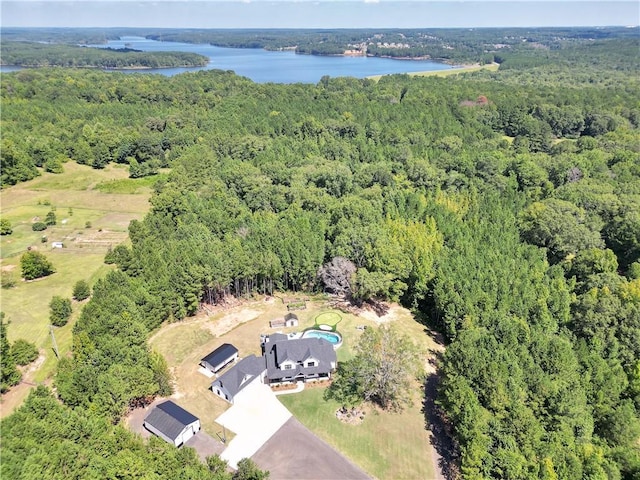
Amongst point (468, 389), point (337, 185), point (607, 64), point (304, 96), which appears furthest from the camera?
point (607, 64)

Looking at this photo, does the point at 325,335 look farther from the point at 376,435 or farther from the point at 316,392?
the point at 376,435

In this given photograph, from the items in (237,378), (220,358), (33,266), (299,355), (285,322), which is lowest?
(285,322)

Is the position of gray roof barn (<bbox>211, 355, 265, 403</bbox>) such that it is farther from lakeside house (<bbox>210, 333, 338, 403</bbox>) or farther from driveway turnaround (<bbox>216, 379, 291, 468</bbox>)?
driveway turnaround (<bbox>216, 379, 291, 468</bbox>)

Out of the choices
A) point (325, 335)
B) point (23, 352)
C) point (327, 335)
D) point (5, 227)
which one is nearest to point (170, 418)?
point (325, 335)

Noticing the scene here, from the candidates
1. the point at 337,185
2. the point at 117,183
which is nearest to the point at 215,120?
the point at 117,183

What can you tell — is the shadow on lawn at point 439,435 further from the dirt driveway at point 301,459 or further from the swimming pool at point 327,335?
the swimming pool at point 327,335

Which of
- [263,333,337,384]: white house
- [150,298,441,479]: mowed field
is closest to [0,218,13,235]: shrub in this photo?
[150,298,441,479]: mowed field

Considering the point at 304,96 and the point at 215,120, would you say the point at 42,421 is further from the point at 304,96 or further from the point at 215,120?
the point at 304,96
